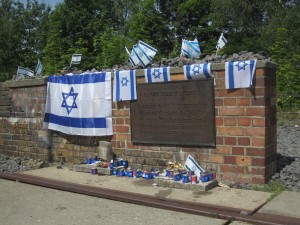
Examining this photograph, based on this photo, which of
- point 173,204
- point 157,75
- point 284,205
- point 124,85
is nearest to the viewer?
point 284,205

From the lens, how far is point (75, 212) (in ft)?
17.1

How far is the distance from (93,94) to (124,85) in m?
0.80

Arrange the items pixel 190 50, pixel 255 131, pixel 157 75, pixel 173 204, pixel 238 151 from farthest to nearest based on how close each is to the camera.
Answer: pixel 190 50
pixel 157 75
pixel 238 151
pixel 255 131
pixel 173 204

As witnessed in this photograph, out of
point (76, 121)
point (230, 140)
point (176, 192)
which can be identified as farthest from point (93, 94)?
point (230, 140)

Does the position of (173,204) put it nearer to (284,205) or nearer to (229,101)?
(284,205)

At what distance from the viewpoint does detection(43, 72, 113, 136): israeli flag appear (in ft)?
24.8

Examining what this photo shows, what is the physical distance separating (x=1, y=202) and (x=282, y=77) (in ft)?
39.0

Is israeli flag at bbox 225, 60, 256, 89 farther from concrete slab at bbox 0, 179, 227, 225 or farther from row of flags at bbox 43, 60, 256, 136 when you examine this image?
concrete slab at bbox 0, 179, 227, 225

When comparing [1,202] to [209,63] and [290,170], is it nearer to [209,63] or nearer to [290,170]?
[209,63]

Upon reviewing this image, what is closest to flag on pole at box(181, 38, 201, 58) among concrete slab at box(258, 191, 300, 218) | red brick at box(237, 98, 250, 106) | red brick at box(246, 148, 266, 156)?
red brick at box(237, 98, 250, 106)

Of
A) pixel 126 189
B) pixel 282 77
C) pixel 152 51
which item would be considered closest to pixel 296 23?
pixel 282 77

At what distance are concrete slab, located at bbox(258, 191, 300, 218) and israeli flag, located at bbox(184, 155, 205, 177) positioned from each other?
1.29 metres

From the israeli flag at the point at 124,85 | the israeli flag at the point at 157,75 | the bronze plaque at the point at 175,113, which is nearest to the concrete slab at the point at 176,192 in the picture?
the bronze plaque at the point at 175,113

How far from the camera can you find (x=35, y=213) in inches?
208
